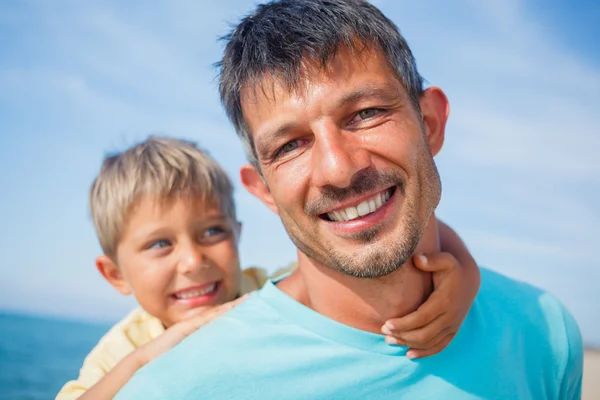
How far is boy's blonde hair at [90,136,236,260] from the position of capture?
3.66 m

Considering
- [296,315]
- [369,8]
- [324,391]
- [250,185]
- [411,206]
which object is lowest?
[324,391]

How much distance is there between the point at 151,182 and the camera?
364 centimetres

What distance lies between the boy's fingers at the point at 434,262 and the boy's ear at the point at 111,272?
2.43 meters

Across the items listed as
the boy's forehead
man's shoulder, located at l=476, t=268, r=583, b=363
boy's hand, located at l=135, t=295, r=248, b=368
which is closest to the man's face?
man's shoulder, located at l=476, t=268, r=583, b=363

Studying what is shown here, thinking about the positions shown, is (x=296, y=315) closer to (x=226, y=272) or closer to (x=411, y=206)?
(x=411, y=206)

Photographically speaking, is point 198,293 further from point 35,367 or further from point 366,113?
point 35,367

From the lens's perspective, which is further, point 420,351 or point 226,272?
point 226,272

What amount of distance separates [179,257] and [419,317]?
1836 millimetres

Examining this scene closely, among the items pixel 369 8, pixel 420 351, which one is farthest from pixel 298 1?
pixel 420 351

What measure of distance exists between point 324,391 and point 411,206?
0.79 m

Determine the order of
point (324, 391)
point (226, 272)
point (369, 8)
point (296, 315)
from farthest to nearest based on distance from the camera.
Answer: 1. point (226, 272)
2. point (369, 8)
3. point (296, 315)
4. point (324, 391)

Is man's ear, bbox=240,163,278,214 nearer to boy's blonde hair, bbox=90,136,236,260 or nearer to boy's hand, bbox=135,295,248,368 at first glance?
boy's hand, bbox=135,295,248,368

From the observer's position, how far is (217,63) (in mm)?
2562

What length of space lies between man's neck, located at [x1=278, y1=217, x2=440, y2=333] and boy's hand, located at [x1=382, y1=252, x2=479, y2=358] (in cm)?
8
